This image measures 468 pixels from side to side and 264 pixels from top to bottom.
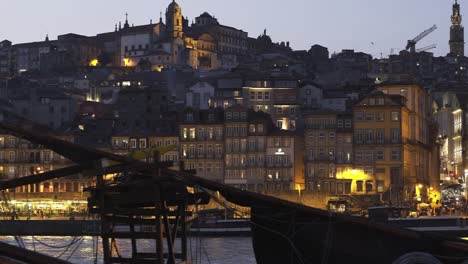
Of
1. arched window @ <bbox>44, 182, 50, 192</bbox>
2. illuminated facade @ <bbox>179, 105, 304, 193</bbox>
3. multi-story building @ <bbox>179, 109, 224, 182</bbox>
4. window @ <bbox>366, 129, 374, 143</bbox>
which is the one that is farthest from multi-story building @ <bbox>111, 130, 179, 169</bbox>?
window @ <bbox>366, 129, 374, 143</bbox>

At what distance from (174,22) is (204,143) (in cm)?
7923

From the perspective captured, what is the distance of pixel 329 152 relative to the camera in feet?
282

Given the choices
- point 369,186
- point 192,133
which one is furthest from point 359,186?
point 192,133

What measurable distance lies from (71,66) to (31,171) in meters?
68.7

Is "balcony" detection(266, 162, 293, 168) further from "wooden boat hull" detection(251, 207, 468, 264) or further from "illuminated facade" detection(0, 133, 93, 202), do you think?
"wooden boat hull" detection(251, 207, 468, 264)

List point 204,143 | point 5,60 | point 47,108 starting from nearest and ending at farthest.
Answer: point 204,143 → point 47,108 → point 5,60

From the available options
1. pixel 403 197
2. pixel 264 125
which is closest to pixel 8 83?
pixel 264 125

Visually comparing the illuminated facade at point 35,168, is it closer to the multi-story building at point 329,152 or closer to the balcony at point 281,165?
the balcony at point 281,165

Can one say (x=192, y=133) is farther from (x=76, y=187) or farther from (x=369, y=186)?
(x=369, y=186)

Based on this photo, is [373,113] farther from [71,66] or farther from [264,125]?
[71,66]

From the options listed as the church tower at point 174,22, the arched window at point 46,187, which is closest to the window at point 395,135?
the arched window at point 46,187

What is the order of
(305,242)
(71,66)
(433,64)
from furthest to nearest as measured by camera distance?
(433,64) < (71,66) < (305,242)

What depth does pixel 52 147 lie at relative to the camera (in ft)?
56.6

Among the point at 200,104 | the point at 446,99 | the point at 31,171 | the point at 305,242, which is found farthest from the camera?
the point at 446,99
